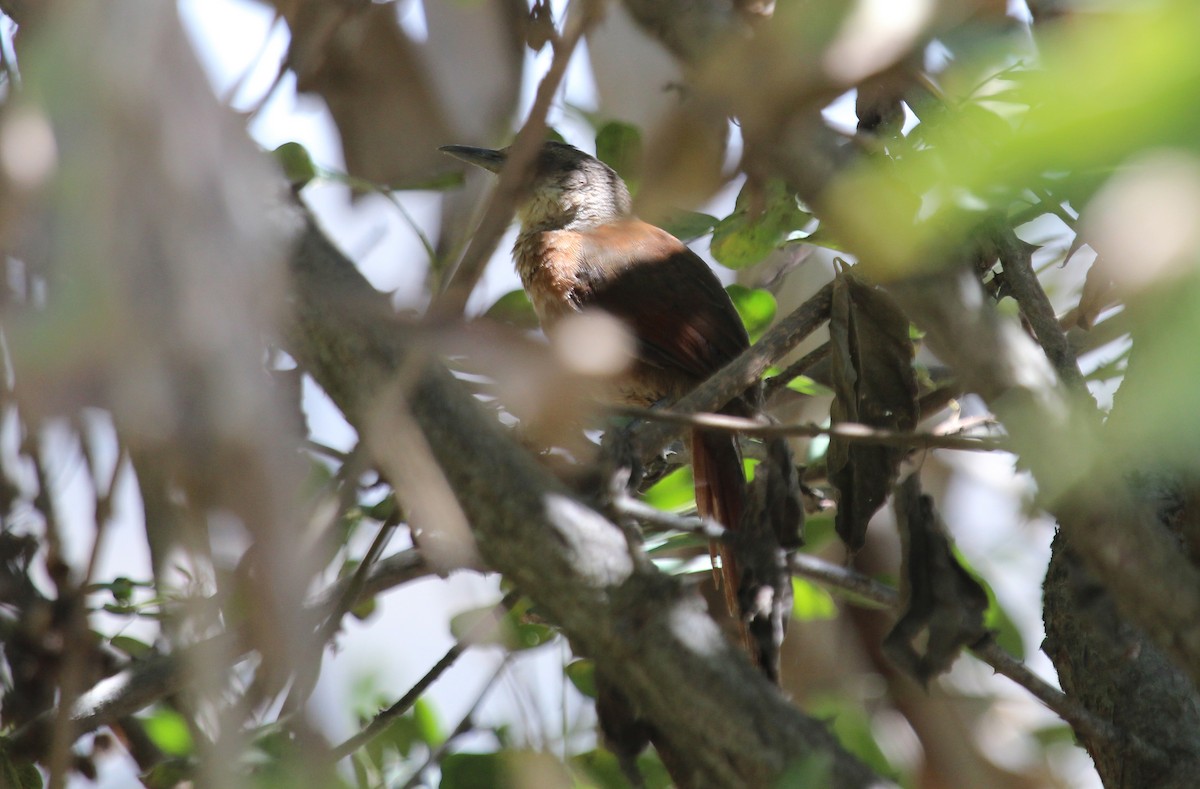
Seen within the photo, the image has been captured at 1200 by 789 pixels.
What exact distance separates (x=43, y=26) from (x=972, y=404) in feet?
6.13

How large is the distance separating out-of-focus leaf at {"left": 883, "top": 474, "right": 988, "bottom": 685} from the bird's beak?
6.32ft

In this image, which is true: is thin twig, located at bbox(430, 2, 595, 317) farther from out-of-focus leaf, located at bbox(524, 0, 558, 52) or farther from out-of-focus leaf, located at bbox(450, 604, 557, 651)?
out-of-focus leaf, located at bbox(450, 604, 557, 651)

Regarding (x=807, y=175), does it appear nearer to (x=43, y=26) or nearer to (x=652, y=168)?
(x=43, y=26)

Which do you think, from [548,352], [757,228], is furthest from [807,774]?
[757,228]

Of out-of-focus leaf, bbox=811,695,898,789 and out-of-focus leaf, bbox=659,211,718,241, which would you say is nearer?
out-of-focus leaf, bbox=811,695,898,789

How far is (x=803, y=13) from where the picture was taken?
92cm

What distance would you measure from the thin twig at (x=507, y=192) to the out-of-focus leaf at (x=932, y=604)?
614 mm

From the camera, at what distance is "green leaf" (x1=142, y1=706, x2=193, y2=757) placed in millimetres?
2145

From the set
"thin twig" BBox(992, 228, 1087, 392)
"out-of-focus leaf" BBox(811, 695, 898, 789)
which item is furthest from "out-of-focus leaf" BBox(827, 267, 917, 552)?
"out-of-focus leaf" BBox(811, 695, 898, 789)

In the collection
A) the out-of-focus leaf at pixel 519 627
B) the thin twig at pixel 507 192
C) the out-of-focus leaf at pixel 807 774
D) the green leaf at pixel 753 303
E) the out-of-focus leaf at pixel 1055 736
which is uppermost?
the thin twig at pixel 507 192

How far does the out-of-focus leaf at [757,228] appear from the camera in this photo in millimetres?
1864

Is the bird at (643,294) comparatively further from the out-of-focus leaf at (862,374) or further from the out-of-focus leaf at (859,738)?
the out-of-focus leaf at (862,374)

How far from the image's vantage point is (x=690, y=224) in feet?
7.48

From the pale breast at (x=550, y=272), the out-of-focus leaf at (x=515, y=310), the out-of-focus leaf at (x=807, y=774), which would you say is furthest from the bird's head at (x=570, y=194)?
the out-of-focus leaf at (x=807, y=774)
